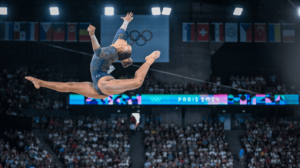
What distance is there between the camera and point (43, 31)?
28.8 meters

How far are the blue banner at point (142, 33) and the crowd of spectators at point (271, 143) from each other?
860 cm

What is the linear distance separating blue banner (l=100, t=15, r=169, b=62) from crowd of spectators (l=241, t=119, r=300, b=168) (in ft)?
28.2

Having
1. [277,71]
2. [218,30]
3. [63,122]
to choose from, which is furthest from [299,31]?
[63,122]

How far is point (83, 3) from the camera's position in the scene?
27.9 meters

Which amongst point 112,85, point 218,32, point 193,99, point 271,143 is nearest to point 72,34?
point 193,99

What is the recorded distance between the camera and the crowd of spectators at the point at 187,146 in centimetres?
2153

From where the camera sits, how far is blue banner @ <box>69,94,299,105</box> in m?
25.5

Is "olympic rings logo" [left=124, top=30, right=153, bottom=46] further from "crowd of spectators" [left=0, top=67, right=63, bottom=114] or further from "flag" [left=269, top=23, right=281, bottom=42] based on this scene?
"flag" [left=269, top=23, right=281, bottom=42]

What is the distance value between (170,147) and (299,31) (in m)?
15.9

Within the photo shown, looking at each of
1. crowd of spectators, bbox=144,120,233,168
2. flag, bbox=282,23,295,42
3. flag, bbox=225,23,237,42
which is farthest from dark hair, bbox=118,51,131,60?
flag, bbox=282,23,295,42

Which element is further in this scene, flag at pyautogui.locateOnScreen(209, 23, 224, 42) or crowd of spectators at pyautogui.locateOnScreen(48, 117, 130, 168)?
flag at pyautogui.locateOnScreen(209, 23, 224, 42)

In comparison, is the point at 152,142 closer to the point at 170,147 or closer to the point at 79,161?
the point at 170,147

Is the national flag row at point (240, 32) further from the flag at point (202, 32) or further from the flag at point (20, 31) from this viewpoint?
the flag at point (20, 31)

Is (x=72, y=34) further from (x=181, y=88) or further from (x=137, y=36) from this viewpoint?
(x=181, y=88)
